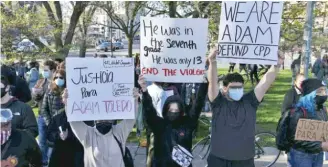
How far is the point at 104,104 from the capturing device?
436 cm

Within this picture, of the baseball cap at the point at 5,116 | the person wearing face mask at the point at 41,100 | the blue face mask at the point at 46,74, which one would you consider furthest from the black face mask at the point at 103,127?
the blue face mask at the point at 46,74

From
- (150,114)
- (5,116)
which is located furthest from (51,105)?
(5,116)

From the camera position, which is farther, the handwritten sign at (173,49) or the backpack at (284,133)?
the handwritten sign at (173,49)

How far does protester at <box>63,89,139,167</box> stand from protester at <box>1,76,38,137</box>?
441 mm

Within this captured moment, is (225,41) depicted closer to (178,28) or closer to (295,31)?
(178,28)

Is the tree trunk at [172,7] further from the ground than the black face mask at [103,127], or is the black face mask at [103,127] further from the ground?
the tree trunk at [172,7]

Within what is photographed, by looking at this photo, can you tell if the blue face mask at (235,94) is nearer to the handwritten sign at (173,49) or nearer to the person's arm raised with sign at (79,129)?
the handwritten sign at (173,49)

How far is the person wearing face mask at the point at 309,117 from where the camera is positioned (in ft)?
14.9

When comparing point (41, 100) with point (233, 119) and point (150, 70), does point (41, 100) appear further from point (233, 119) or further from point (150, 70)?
point (233, 119)

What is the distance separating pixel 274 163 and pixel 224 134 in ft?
9.96

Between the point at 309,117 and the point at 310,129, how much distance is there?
0.14 m

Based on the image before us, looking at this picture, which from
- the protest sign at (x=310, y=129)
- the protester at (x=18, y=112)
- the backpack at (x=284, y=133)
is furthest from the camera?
the backpack at (x=284, y=133)

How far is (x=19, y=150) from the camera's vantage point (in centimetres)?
358

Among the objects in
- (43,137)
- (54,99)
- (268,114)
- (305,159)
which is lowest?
(268,114)
